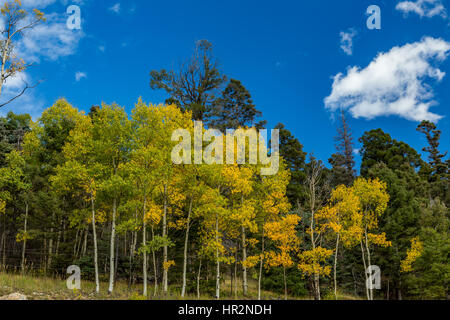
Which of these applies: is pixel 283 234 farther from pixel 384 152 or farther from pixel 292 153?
pixel 384 152

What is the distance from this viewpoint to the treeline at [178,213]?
767 inches

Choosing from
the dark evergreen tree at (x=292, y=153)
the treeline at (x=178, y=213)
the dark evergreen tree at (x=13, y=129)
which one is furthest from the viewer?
the dark evergreen tree at (x=292, y=153)

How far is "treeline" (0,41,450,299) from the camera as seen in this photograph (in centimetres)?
1948

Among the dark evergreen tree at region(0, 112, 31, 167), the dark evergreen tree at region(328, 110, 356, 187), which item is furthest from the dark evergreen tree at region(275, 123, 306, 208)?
the dark evergreen tree at region(0, 112, 31, 167)

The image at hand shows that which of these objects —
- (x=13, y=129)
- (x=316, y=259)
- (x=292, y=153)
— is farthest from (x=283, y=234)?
(x=13, y=129)

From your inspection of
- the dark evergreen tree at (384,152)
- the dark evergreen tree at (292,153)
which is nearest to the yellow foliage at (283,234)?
the dark evergreen tree at (292,153)

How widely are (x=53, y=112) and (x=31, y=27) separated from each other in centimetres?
948

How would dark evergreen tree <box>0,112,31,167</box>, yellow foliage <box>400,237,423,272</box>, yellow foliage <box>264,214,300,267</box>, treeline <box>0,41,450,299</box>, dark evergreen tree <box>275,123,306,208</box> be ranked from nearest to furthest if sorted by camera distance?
treeline <box>0,41,450,299</box> < yellow foliage <box>264,214,300,267</box> < yellow foliage <box>400,237,423,272</box> < dark evergreen tree <box>0,112,31,167</box> < dark evergreen tree <box>275,123,306,208</box>

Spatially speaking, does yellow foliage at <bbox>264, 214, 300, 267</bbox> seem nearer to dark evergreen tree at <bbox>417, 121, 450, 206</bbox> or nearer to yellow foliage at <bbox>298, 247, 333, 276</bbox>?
yellow foliage at <bbox>298, 247, 333, 276</bbox>

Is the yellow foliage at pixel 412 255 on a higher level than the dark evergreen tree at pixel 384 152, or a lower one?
lower

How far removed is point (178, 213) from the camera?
21609mm

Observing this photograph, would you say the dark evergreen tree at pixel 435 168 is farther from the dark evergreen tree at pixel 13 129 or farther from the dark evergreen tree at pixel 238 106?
the dark evergreen tree at pixel 13 129

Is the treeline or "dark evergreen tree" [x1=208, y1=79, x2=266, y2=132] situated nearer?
the treeline
